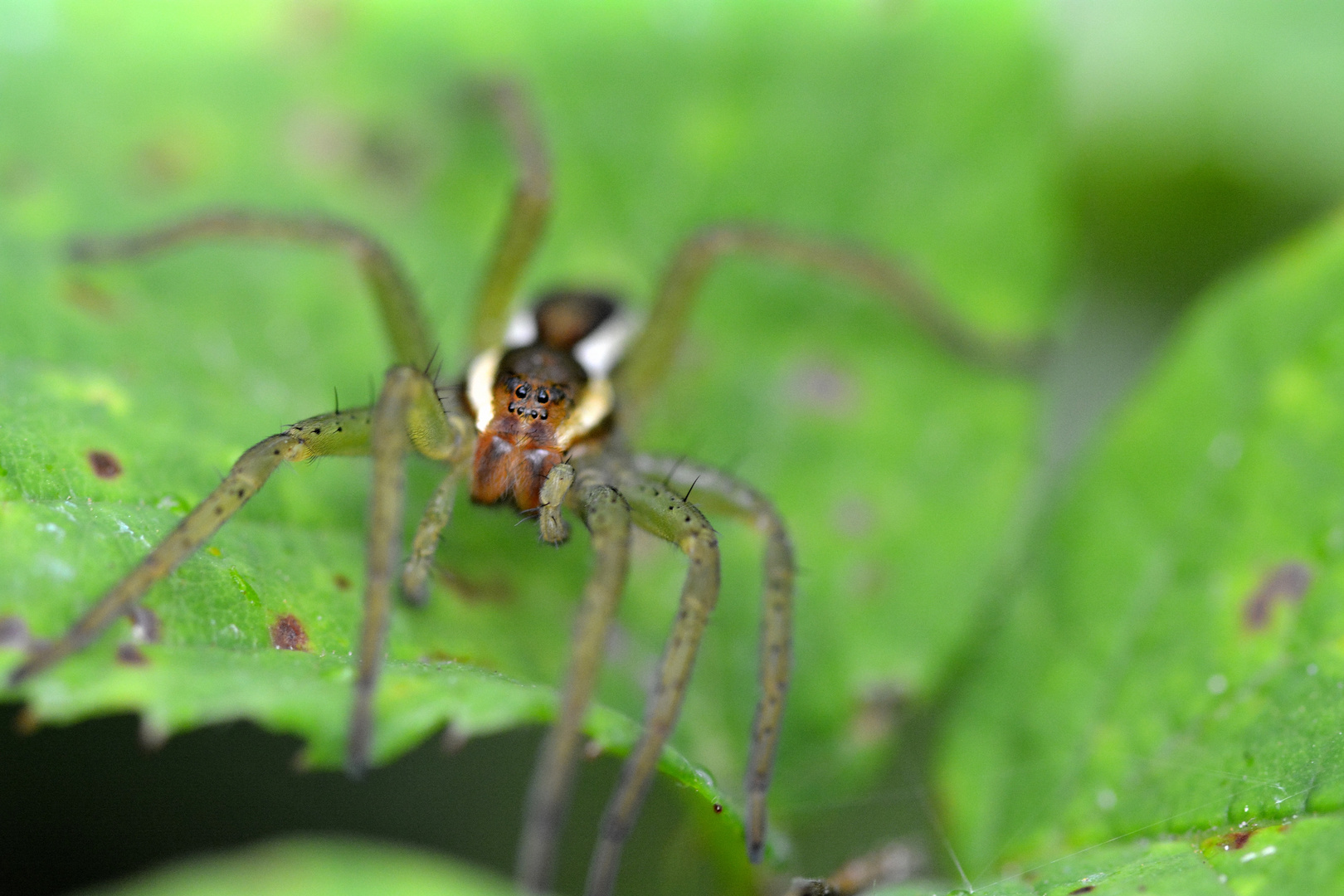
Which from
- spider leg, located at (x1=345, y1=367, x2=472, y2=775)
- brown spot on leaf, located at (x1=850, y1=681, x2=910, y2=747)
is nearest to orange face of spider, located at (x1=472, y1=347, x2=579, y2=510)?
spider leg, located at (x1=345, y1=367, x2=472, y2=775)

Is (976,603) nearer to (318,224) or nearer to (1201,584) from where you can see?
(1201,584)

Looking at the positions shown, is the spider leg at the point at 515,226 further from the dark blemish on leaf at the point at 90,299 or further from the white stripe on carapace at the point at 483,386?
the dark blemish on leaf at the point at 90,299

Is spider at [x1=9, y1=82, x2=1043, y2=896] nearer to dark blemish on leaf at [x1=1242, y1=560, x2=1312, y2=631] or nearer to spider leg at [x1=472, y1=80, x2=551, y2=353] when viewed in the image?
spider leg at [x1=472, y1=80, x2=551, y2=353]

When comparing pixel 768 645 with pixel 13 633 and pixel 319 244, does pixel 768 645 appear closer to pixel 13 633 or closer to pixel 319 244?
pixel 13 633

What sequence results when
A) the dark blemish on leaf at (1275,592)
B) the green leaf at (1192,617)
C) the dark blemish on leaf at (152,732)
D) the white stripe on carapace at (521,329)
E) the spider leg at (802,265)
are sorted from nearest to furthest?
the dark blemish on leaf at (152,732) → the green leaf at (1192,617) → the dark blemish on leaf at (1275,592) → the white stripe on carapace at (521,329) → the spider leg at (802,265)

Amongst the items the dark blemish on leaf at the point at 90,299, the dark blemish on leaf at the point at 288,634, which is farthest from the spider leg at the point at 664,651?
the dark blemish on leaf at the point at 90,299

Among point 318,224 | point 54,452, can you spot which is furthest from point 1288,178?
point 54,452
